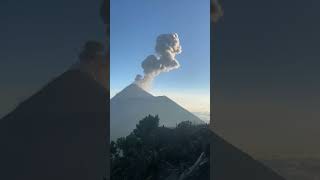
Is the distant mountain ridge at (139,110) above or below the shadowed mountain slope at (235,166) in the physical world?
above

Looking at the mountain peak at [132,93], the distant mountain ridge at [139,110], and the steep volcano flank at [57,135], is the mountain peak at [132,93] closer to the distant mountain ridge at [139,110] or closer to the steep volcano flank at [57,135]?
the distant mountain ridge at [139,110]

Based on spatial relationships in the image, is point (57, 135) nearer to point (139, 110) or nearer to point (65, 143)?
point (65, 143)

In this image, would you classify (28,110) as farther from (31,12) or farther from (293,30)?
(293,30)

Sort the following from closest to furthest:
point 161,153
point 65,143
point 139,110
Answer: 1. point 65,143
2. point 161,153
3. point 139,110

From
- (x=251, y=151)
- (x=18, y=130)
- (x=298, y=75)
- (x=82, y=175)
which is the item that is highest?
(x=298, y=75)

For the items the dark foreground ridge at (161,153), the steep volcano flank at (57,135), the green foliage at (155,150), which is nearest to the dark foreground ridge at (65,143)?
the steep volcano flank at (57,135)

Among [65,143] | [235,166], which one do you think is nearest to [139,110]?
[65,143]

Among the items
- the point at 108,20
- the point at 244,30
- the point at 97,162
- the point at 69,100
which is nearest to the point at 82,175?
the point at 97,162
